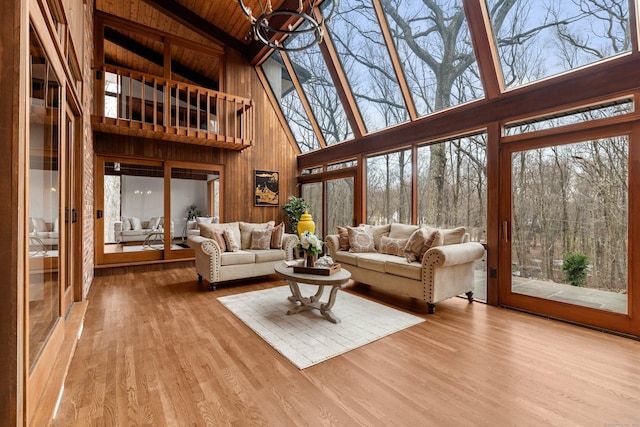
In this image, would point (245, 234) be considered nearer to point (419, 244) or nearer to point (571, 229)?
point (419, 244)

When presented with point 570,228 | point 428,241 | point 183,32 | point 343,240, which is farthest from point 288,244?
point 183,32

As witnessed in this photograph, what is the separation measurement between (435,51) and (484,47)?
720mm

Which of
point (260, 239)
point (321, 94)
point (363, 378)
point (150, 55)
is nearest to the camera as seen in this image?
point (363, 378)

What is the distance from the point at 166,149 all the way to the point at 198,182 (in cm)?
90

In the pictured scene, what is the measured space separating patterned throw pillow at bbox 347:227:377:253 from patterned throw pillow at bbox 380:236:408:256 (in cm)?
19

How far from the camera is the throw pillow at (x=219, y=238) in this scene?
14.6ft

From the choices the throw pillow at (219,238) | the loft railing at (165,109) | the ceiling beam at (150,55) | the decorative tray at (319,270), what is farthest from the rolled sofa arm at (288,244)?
the ceiling beam at (150,55)

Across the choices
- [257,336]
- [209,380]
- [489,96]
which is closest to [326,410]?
[209,380]

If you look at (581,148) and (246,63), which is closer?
(581,148)

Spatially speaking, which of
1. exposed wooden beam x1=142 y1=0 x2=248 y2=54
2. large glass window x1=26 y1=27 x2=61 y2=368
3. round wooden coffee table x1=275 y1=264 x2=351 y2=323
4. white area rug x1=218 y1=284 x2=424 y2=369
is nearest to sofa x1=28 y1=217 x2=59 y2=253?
large glass window x1=26 y1=27 x2=61 y2=368

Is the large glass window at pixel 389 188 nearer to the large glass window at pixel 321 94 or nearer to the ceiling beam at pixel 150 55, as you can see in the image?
the large glass window at pixel 321 94

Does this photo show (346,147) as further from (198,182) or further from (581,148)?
(581,148)

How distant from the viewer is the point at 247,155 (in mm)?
6746

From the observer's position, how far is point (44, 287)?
6.04 feet
